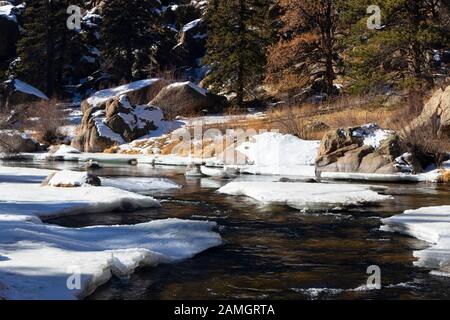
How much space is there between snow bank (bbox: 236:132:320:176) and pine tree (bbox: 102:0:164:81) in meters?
29.0

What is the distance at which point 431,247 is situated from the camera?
8820mm

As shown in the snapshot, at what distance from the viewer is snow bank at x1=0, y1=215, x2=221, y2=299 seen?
602cm

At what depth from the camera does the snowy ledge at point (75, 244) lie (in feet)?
20.1

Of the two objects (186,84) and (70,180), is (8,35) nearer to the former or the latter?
(186,84)

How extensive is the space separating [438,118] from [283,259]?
16947 mm

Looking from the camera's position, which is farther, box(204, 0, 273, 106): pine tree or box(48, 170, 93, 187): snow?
box(204, 0, 273, 106): pine tree

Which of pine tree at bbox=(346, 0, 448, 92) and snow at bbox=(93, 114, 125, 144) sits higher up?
pine tree at bbox=(346, 0, 448, 92)

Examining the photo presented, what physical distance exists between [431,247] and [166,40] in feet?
162

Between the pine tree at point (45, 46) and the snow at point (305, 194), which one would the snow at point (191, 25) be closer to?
the pine tree at point (45, 46)

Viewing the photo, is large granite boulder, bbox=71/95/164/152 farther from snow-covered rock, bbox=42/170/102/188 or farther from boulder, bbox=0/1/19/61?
boulder, bbox=0/1/19/61

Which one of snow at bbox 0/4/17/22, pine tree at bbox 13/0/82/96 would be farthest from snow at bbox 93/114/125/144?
snow at bbox 0/4/17/22

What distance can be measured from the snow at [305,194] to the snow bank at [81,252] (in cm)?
378

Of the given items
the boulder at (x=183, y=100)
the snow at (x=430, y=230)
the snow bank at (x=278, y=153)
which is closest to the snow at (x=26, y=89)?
the boulder at (x=183, y=100)

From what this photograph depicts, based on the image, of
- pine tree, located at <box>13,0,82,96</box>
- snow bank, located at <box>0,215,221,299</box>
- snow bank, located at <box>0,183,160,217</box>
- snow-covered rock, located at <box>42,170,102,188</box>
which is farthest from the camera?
pine tree, located at <box>13,0,82,96</box>
